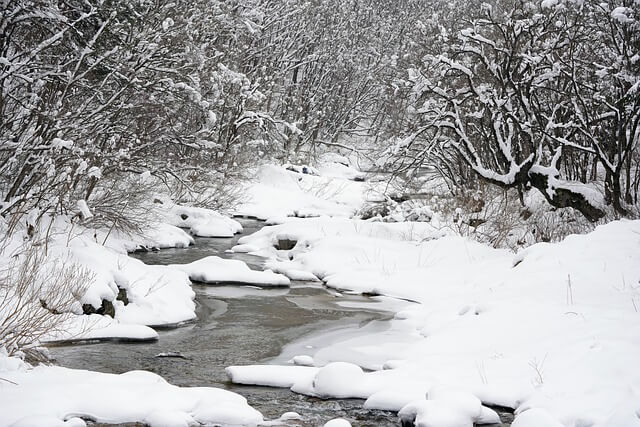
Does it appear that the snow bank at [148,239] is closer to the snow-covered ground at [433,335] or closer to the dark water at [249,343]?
the snow-covered ground at [433,335]

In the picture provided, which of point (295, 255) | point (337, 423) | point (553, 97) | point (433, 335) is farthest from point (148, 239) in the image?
point (553, 97)

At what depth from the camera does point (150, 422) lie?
18.0ft

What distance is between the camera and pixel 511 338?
7.92m

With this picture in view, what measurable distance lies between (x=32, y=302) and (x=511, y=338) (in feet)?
17.7

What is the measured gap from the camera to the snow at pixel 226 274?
12430 mm

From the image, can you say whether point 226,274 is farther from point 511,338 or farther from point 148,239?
point 511,338

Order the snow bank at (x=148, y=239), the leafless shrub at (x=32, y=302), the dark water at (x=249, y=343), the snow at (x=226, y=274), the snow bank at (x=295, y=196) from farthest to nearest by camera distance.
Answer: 1. the snow bank at (x=295, y=196)
2. the snow bank at (x=148, y=239)
3. the snow at (x=226, y=274)
4. the dark water at (x=249, y=343)
5. the leafless shrub at (x=32, y=302)

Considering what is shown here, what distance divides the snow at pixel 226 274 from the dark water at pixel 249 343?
0.27 metres

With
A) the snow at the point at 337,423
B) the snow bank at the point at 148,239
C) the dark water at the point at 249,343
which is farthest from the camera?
the snow bank at the point at 148,239

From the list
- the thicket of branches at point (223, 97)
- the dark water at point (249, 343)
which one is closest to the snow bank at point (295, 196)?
the thicket of branches at point (223, 97)

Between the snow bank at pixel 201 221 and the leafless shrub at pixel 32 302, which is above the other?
the snow bank at pixel 201 221

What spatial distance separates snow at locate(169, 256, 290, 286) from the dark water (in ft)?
0.89

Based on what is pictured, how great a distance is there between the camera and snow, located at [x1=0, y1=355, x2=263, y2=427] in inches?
206

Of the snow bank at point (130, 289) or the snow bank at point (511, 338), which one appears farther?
the snow bank at point (130, 289)
